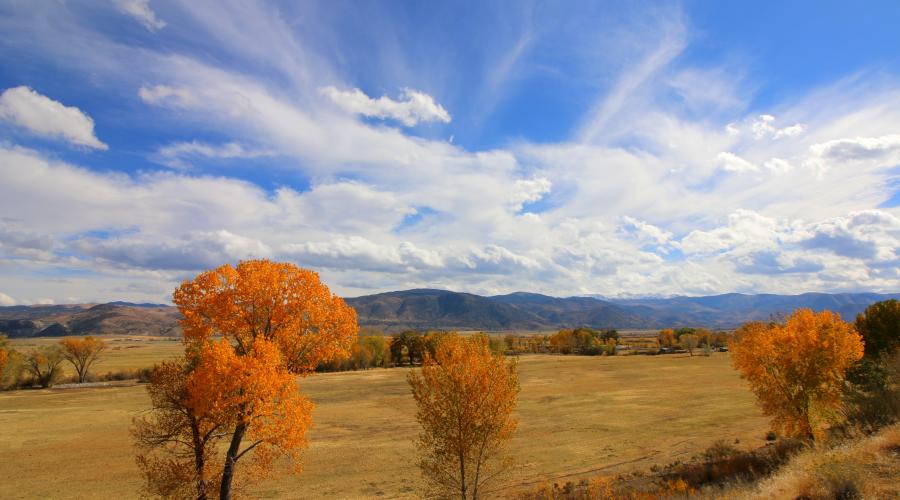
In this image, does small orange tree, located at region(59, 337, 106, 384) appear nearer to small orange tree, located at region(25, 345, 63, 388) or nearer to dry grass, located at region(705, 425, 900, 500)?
small orange tree, located at region(25, 345, 63, 388)

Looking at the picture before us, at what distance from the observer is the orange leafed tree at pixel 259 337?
1866 centimetres

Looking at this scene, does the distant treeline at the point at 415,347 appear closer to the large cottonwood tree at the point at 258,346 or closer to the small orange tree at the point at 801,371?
the small orange tree at the point at 801,371

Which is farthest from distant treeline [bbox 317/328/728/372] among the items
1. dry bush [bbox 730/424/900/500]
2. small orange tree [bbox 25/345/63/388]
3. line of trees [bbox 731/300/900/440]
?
dry bush [bbox 730/424/900/500]

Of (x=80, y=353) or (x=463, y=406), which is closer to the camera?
(x=463, y=406)

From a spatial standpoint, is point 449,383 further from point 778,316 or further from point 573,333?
point 573,333

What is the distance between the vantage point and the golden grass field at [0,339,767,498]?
34531 mm

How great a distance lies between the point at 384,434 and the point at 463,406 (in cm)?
2989

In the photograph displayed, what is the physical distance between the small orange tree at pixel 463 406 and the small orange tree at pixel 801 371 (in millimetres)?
25626

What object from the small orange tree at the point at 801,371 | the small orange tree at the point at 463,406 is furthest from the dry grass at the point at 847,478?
the small orange tree at the point at 801,371

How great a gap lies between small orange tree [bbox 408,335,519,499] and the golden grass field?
9087 mm

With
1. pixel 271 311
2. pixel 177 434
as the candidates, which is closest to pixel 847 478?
pixel 271 311

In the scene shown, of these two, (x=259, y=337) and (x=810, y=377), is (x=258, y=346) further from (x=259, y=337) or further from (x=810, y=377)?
(x=810, y=377)

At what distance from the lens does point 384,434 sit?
166 feet

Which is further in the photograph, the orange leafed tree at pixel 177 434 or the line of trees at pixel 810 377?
the line of trees at pixel 810 377
